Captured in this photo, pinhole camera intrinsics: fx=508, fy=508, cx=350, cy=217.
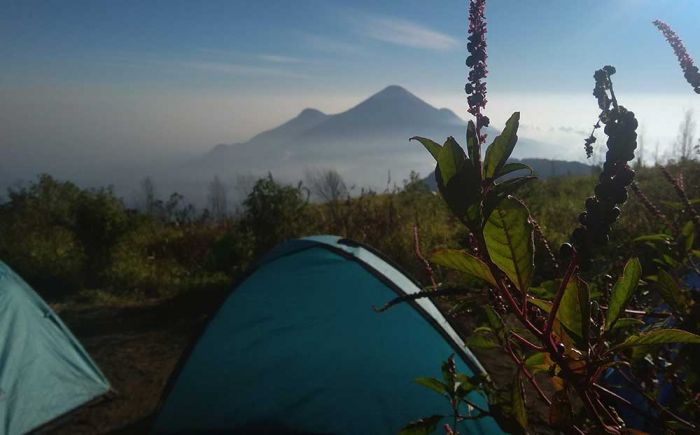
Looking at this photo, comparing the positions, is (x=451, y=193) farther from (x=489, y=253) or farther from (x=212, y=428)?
(x=212, y=428)

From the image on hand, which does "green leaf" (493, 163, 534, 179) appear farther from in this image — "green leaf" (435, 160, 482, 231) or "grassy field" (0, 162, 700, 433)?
"grassy field" (0, 162, 700, 433)

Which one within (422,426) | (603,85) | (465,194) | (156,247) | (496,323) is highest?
(603,85)

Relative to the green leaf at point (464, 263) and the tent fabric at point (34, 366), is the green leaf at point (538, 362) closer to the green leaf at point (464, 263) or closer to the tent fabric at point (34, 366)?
the green leaf at point (464, 263)

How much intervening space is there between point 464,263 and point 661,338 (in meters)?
0.24

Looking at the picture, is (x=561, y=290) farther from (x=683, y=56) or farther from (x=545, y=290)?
(x=683, y=56)

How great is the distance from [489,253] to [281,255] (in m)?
3.63

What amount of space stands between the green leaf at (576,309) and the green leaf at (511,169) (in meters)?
0.14

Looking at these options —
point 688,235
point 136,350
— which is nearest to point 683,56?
point 688,235

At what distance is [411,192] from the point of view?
11562mm

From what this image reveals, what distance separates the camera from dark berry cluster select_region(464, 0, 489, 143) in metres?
0.60

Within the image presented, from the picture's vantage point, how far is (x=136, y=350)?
6.08 meters

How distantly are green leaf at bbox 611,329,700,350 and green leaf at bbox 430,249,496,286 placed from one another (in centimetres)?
16

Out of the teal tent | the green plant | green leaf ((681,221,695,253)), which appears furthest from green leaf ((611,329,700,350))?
the teal tent

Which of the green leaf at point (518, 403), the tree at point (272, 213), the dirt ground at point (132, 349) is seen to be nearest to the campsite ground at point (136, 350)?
the dirt ground at point (132, 349)
